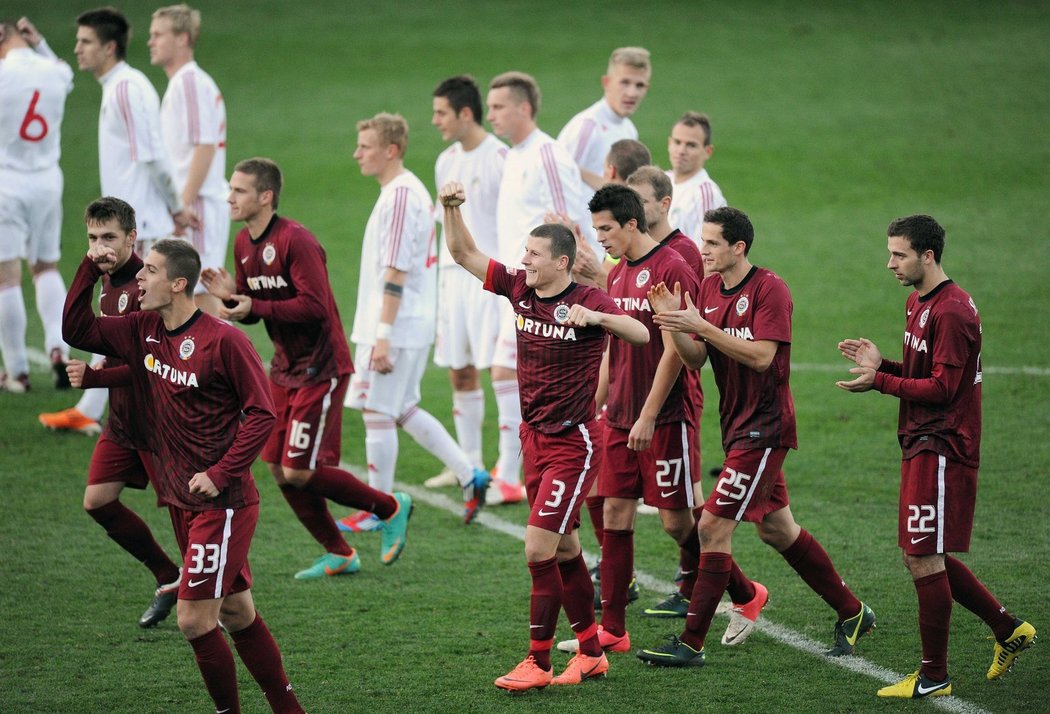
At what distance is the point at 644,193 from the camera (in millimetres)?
6727

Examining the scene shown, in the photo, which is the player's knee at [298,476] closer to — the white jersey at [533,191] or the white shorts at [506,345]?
the white shorts at [506,345]

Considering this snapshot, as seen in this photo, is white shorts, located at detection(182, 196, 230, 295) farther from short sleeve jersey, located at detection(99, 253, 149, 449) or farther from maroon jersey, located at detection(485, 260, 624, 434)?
maroon jersey, located at detection(485, 260, 624, 434)

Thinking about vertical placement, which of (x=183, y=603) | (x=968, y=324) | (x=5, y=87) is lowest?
(x=183, y=603)

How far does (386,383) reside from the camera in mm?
8414

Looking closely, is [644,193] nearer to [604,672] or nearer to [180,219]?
[604,672]

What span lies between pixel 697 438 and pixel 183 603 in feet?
8.57

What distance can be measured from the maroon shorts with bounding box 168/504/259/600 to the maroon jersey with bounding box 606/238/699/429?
6.38 ft

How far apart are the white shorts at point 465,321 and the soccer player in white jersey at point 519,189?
0.17 metres

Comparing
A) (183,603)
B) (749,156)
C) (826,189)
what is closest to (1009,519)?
(183,603)

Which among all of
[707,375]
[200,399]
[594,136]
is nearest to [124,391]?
[200,399]

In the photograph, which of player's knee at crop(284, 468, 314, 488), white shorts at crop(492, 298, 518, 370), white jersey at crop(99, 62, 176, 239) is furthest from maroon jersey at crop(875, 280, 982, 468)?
white jersey at crop(99, 62, 176, 239)

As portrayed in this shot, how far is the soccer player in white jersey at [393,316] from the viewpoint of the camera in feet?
26.7

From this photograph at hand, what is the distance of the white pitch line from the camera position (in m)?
5.83

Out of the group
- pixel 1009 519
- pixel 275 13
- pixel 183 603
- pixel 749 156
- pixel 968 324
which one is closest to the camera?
pixel 183 603
